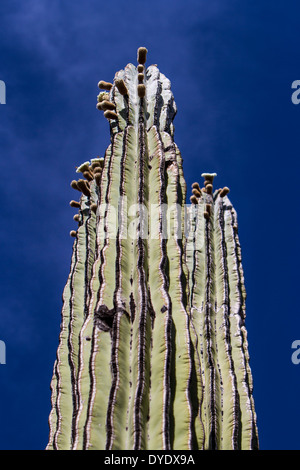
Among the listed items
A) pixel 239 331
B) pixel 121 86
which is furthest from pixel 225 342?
pixel 121 86

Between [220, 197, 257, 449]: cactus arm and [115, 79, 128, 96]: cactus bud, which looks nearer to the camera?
[220, 197, 257, 449]: cactus arm

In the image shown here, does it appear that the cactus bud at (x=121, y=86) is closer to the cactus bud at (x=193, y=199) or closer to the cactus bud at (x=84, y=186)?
the cactus bud at (x=84, y=186)

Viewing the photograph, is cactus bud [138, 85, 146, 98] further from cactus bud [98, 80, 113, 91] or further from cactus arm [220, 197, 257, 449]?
cactus arm [220, 197, 257, 449]

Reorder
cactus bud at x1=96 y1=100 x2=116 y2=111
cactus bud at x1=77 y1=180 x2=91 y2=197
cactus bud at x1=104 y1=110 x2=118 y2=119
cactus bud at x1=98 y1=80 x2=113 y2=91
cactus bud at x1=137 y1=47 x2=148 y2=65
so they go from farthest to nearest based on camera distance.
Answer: cactus bud at x1=77 y1=180 x2=91 y2=197 → cactus bud at x1=98 y1=80 x2=113 y2=91 → cactus bud at x1=137 y1=47 x2=148 y2=65 → cactus bud at x1=96 y1=100 x2=116 y2=111 → cactus bud at x1=104 y1=110 x2=118 y2=119

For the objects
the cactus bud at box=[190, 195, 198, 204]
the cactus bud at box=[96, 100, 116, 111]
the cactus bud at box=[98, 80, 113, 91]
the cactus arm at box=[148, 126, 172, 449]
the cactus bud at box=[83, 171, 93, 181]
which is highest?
the cactus bud at box=[98, 80, 113, 91]

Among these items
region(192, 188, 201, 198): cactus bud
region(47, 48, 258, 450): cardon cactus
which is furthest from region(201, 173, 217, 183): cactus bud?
region(192, 188, 201, 198): cactus bud

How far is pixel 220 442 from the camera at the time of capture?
4.54 m

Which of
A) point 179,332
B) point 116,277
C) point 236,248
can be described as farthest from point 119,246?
point 236,248

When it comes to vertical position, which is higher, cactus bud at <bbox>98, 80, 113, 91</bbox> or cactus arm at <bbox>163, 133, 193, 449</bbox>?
cactus bud at <bbox>98, 80, 113, 91</bbox>

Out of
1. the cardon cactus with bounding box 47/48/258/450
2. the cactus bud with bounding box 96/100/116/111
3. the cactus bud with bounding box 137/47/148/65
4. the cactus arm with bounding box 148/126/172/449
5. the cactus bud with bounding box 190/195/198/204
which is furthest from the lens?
the cactus bud with bounding box 190/195/198/204

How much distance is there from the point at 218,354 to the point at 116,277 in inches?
64.5

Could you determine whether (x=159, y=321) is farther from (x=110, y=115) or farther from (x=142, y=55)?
(x=142, y=55)

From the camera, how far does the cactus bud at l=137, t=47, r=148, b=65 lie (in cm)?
588
